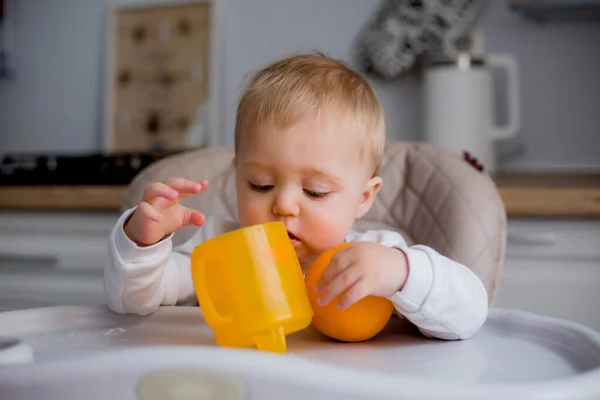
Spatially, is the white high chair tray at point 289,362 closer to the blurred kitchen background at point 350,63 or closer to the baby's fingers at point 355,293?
the baby's fingers at point 355,293

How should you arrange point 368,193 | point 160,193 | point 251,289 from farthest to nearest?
1. point 368,193
2. point 160,193
3. point 251,289

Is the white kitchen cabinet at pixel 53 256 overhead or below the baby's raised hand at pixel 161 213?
below

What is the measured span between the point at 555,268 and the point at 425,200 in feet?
1.47

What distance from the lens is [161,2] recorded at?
2.18m

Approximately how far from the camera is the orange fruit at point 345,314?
662 millimetres

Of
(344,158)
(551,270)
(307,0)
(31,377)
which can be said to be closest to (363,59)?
(307,0)

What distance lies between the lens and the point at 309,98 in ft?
2.53

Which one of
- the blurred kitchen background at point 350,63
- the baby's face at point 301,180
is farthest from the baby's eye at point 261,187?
the blurred kitchen background at point 350,63

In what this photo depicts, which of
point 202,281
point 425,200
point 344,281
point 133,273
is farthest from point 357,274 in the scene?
point 425,200

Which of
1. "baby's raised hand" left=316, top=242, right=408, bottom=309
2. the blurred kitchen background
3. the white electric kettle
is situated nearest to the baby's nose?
"baby's raised hand" left=316, top=242, right=408, bottom=309

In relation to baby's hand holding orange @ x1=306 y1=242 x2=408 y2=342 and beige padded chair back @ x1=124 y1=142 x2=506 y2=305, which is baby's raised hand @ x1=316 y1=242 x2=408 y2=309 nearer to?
baby's hand holding orange @ x1=306 y1=242 x2=408 y2=342

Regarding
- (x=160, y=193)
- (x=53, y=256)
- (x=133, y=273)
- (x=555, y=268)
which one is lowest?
(x=53, y=256)

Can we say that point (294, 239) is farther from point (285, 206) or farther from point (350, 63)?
point (350, 63)

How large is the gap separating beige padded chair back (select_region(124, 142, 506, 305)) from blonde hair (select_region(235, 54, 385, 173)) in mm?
224
